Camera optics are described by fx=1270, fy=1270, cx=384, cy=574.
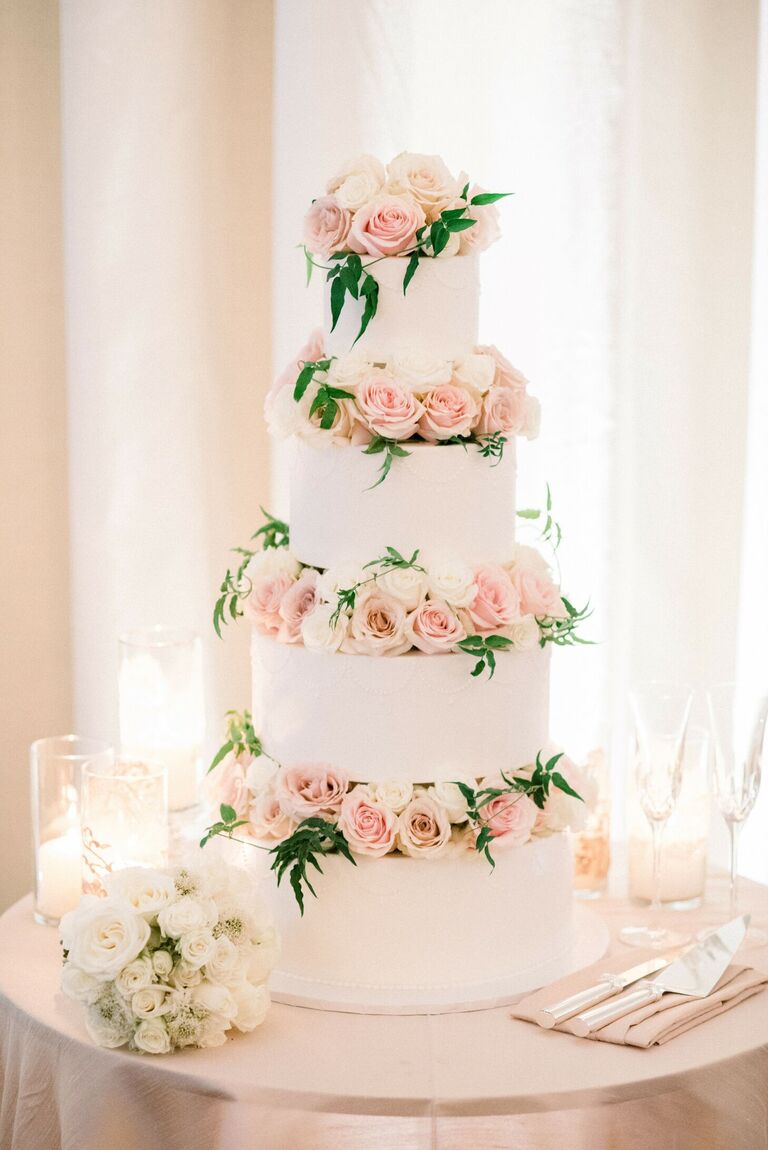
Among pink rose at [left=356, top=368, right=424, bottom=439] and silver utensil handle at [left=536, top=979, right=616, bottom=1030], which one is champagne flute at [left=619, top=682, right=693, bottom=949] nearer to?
silver utensil handle at [left=536, top=979, right=616, bottom=1030]

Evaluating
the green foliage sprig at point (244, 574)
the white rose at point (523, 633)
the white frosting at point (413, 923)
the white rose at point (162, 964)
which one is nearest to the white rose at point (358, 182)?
the green foliage sprig at point (244, 574)

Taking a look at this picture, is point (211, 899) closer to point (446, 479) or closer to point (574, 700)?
point (446, 479)

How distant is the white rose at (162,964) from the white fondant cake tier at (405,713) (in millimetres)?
295

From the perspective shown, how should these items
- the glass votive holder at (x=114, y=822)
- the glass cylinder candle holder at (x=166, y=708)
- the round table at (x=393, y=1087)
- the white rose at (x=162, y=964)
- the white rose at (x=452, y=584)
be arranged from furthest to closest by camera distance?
the glass cylinder candle holder at (x=166, y=708), the glass votive holder at (x=114, y=822), the white rose at (x=452, y=584), the white rose at (x=162, y=964), the round table at (x=393, y=1087)

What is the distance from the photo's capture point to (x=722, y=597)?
2609mm

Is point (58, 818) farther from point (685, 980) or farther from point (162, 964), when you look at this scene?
point (685, 980)

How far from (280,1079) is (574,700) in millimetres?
1410

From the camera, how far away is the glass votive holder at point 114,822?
1.71m

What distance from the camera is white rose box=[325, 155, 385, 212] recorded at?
1517 millimetres

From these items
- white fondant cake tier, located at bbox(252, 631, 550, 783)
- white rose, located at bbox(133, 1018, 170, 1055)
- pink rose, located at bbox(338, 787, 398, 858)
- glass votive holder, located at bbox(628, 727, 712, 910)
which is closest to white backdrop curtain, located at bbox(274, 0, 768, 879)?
glass votive holder, located at bbox(628, 727, 712, 910)

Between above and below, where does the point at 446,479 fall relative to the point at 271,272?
below

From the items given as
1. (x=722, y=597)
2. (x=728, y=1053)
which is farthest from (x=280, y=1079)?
(x=722, y=597)

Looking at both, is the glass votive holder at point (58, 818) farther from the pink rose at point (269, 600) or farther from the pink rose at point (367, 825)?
the pink rose at point (367, 825)

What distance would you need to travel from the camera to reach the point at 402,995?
1.50 meters
